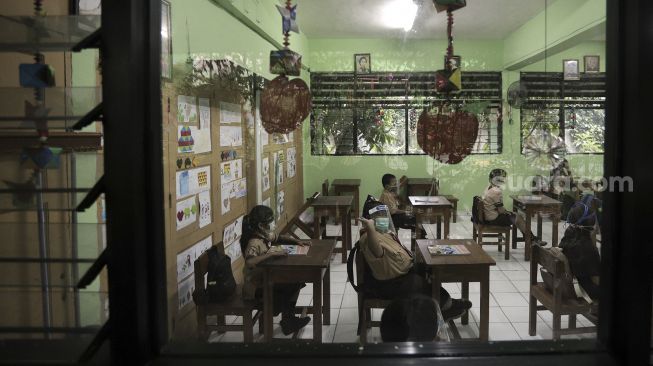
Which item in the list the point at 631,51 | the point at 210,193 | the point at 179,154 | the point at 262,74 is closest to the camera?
the point at 631,51

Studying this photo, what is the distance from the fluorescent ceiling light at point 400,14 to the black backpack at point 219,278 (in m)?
1.12

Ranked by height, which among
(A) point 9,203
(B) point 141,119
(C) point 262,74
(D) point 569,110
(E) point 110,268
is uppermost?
(C) point 262,74

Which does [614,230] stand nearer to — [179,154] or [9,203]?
[9,203]

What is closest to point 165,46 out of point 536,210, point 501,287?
point 536,210

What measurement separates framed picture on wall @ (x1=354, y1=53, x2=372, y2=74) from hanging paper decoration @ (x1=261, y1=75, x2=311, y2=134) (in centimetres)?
21

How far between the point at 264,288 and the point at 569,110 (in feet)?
4.45

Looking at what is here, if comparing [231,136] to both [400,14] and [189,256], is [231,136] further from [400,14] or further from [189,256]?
[400,14]

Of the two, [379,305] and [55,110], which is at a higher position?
[55,110]

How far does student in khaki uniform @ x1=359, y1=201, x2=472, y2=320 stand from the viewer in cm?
169

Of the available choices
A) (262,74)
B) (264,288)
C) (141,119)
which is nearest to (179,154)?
(262,74)

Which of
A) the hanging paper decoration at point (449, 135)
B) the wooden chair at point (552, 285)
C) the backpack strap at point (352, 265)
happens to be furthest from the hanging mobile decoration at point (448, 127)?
the wooden chair at point (552, 285)

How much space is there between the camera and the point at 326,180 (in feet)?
5.45

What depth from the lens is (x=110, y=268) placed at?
28.8 inches

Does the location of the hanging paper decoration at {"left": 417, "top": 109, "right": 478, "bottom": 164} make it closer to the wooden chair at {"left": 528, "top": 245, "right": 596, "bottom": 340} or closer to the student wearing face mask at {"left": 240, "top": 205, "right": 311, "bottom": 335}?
the student wearing face mask at {"left": 240, "top": 205, "right": 311, "bottom": 335}
